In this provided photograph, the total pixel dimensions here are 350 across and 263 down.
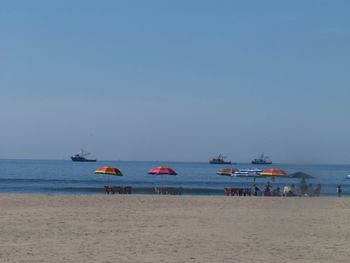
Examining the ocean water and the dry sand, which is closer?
the dry sand

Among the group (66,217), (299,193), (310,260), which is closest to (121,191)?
(299,193)

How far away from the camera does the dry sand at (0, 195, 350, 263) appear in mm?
12008

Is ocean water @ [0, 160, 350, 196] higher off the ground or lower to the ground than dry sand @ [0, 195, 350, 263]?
higher

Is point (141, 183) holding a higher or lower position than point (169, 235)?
higher

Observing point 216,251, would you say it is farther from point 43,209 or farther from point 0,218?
point 43,209

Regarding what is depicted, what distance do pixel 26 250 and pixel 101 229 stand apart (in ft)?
13.7

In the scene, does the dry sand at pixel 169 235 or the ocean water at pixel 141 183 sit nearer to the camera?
the dry sand at pixel 169 235

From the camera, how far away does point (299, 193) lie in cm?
3866

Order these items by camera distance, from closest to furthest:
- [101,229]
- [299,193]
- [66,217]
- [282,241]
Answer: [282,241] → [101,229] → [66,217] → [299,193]

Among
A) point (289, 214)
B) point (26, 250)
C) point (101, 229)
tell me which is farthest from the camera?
point (289, 214)

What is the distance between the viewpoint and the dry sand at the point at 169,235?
39.4ft

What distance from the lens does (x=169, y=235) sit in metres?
15.2

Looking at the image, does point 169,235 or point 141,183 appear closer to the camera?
point 169,235

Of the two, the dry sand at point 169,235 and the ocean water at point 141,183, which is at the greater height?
the ocean water at point 141,183
